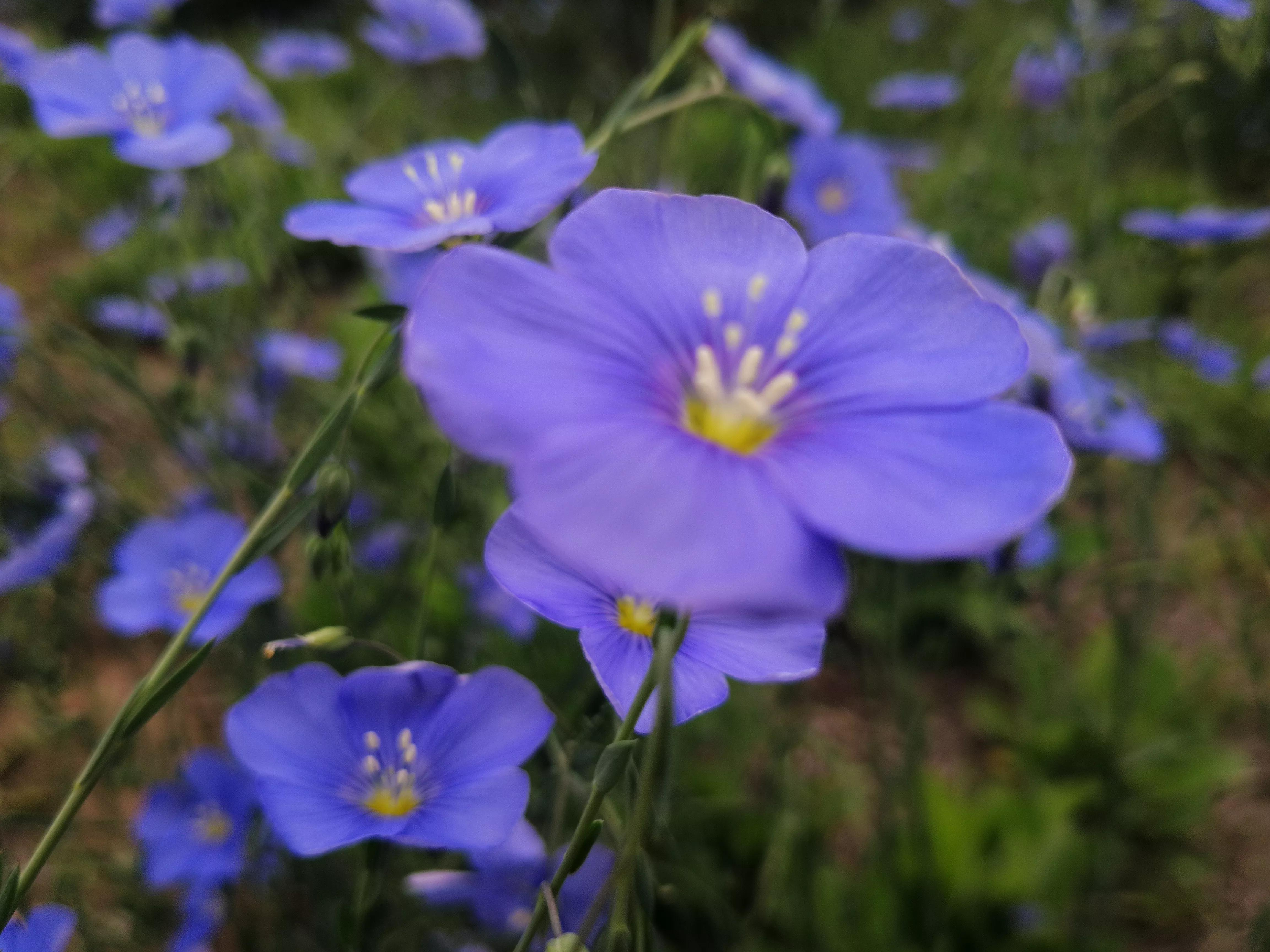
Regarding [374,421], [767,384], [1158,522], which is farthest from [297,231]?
[1158,522]

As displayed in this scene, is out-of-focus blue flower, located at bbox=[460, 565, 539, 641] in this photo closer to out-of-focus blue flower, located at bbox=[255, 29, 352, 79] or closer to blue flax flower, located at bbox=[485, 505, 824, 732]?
blue flax flower, located at bbox=[485, 505, 824, 732]

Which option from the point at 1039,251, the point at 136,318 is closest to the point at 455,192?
the point at 136,318

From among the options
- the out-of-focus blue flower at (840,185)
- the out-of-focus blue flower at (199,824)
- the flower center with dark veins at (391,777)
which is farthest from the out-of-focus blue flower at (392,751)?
the out-of-focus blue flower at (840,185)

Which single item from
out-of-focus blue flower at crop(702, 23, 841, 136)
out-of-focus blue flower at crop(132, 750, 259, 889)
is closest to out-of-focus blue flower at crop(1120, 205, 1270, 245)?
out-of-focus blue flower at crop(702, 23, 841, 136)

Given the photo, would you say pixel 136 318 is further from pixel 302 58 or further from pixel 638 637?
pixel 638 637

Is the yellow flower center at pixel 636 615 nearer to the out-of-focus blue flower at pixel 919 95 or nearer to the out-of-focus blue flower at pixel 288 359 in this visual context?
the out-of-focus blue flower at pixel 288 359
